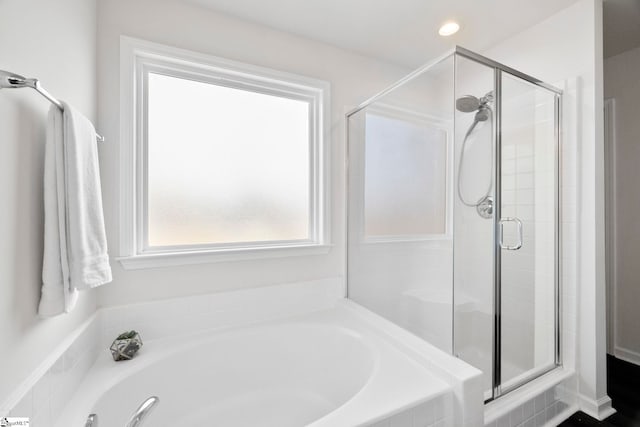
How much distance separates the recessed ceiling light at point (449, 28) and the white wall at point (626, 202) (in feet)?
5.02

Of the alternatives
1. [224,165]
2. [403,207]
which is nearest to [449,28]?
[403,207]

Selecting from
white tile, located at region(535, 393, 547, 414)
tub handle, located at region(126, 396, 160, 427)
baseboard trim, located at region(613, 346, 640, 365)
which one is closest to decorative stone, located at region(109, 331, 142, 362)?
tub handle, located at region(126, 396, 160, 427)

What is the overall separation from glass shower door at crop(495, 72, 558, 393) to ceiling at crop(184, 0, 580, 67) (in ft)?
1.76

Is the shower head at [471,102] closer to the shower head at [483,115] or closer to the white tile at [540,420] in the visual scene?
the shower head at [483,115]

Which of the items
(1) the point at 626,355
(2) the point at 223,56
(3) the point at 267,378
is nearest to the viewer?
(3) the point at 267,378

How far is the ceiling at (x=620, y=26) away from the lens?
5.48 ft

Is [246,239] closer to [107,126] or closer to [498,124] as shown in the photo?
[107,126]

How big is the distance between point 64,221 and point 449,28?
7.93 ft

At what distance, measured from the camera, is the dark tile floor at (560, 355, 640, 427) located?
61.2 inches

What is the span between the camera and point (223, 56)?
5.72 feet

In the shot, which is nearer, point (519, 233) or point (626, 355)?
point (519, 233)

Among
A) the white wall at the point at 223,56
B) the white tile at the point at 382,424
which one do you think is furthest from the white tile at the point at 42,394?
the white tile at the point at 382,424

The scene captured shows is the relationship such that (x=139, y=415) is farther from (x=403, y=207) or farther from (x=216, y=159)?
(x=403, y=207)

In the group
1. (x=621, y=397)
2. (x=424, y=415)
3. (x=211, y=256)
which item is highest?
(x=211, y=256)
